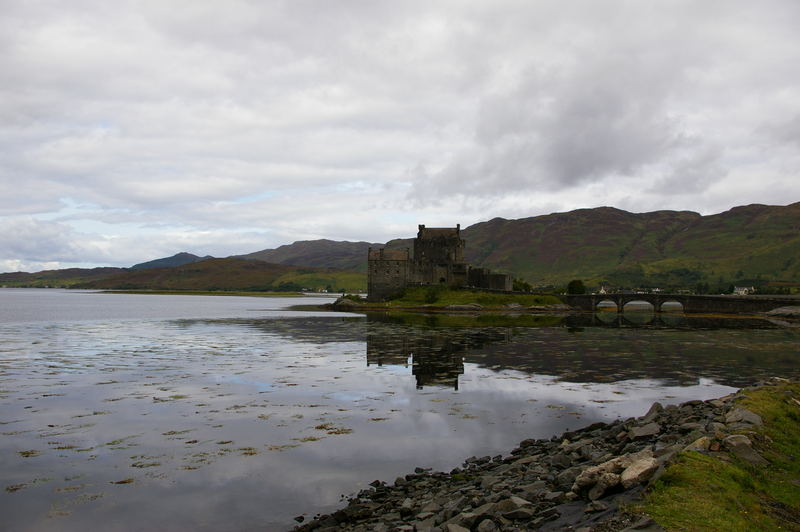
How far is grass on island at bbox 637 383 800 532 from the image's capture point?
8.06m

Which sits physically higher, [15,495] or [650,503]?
[650,503]

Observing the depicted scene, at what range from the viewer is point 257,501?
1232 centimetres

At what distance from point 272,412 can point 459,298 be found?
268 feet

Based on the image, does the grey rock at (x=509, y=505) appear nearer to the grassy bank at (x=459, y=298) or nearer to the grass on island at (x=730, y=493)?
the grass on island at (x=730, y=493)

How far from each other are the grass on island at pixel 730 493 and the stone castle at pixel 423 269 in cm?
9957

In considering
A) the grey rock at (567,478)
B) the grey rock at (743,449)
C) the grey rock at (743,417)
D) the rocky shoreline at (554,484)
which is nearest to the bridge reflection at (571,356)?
the rocky shoreline at (554,484)

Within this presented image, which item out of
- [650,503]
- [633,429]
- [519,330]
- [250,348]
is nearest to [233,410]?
[633,429]

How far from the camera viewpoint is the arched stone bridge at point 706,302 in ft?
318

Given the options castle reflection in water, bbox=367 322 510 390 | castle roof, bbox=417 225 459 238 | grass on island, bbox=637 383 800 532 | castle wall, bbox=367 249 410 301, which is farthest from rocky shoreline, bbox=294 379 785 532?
castle roof, bbox=417 225 459 238

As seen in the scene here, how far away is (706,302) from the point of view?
10562 cm

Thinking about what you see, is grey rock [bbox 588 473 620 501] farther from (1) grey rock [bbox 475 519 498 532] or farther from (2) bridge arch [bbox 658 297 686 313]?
(2) bridge arch [bbox 658 297 686 313]

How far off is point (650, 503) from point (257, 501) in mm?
8093

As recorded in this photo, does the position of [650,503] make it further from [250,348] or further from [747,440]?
[250,348]

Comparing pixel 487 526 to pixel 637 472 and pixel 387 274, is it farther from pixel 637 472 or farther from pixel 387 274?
pixel 387 274
